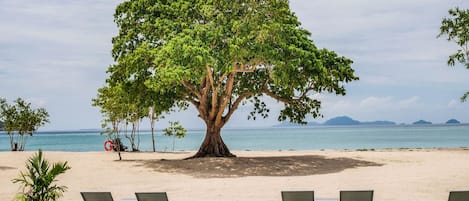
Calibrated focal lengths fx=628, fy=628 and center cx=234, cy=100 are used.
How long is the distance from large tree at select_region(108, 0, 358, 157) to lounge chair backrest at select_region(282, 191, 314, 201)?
14.2 meters

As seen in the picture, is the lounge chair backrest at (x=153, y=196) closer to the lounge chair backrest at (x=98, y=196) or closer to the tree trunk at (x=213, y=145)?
the lounge chair backrest at (x=98, y=196)

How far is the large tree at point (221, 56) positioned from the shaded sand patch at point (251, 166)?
2413mm

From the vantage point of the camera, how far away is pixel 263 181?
778 inches

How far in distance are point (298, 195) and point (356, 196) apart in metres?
0.75

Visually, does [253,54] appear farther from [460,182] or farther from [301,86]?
[460,182]

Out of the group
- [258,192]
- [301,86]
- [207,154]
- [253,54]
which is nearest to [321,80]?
[301,86]

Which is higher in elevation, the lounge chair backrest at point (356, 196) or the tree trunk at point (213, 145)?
the tree trunk at point (213, 145)

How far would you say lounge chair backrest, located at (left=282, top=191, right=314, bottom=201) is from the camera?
27.1 ft

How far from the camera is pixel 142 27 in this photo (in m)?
26.5

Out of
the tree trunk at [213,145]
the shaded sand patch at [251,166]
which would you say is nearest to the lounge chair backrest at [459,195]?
the shaded sand patch at [251,166]

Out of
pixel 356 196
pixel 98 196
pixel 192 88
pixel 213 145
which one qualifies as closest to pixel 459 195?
pixel 356 196

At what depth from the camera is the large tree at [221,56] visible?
23.6 meters

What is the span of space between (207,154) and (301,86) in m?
5.18

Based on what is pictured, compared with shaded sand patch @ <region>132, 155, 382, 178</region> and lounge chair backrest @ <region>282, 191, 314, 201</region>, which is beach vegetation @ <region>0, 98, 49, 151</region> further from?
lounge chair backrest @ <region>282, 191, 314, 201</region>
